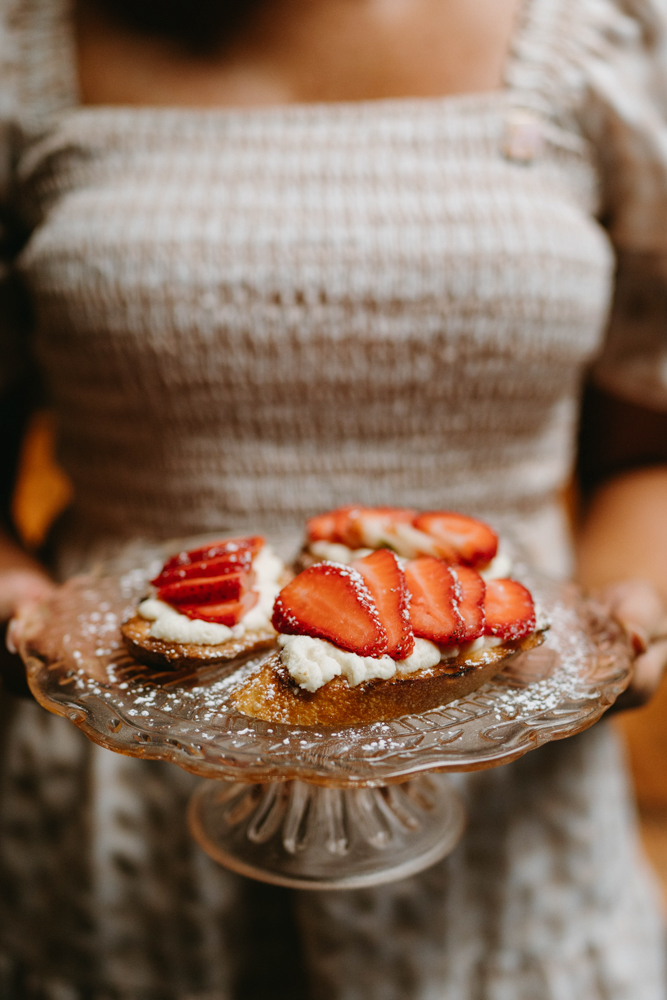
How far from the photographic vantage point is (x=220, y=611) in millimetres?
654

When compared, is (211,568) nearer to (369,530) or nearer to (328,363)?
(369,530)

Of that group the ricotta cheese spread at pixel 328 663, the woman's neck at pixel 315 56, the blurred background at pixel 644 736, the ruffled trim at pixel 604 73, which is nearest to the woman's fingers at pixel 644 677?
the ricotta cheese spread at pixel 328 663

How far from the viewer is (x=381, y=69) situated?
36.5 inches

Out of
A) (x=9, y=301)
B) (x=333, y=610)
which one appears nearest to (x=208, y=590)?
(x=333, y=610)

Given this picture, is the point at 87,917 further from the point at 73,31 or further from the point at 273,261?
the point at 73,31

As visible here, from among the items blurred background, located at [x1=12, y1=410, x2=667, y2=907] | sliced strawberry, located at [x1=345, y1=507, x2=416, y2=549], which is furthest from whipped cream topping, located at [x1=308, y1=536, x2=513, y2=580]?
blurred background, located at [x1=12, y1=410, x2=667, y2=907]

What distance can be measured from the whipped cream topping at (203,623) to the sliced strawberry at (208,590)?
0.01 m

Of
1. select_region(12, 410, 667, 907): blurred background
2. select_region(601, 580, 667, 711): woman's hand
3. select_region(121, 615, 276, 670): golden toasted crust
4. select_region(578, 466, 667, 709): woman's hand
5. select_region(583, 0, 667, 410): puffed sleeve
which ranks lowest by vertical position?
select_region(12, 410, 667, 907): blurred background

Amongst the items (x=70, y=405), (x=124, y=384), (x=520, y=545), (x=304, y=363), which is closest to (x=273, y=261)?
(x=304, y=363)

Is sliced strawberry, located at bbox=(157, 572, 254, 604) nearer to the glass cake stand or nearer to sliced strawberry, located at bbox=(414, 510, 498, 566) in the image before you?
the glass cake stand

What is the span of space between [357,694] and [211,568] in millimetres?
182

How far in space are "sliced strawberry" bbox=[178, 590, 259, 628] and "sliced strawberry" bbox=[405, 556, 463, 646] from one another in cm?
15

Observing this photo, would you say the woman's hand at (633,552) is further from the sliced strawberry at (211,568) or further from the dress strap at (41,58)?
the dress strap at (41,58)

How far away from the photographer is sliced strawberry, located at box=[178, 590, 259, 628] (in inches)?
25.5
